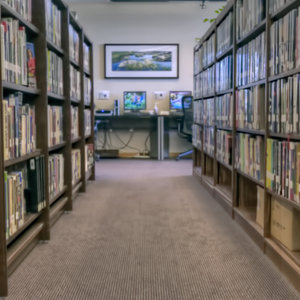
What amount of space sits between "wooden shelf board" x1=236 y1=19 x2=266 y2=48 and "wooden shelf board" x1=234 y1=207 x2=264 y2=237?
1.12 metres

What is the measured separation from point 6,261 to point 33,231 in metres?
0.53

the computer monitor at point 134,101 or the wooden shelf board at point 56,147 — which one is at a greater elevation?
the computer monitor at point 134,101

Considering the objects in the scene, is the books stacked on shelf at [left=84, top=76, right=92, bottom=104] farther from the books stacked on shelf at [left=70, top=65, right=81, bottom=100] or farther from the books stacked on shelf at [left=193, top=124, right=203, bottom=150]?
the books stacked on shelf at [left=193, top=124, right=203, bottom=150]

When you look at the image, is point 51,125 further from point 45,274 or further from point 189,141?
point 189,141

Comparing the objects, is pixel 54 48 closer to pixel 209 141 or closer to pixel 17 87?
pixel 17 87

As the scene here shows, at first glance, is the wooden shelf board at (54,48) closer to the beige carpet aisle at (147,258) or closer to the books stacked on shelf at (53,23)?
the books stacked on shelf at (53,23)

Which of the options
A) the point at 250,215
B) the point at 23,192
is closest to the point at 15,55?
the point at 23,192

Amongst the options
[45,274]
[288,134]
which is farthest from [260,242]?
[45,274]

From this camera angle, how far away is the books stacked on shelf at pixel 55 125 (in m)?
2.54

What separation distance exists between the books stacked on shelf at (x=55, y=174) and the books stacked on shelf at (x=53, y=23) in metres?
0.78

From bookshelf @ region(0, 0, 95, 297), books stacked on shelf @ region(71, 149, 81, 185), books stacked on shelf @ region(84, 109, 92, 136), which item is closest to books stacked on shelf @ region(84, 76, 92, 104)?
books stacked on shelf @ region(84, 109, 92, 136)

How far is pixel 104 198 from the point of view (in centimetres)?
353

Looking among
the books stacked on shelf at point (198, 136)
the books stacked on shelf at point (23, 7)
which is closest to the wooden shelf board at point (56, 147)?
the books stacked on shelf at point (23, 7)

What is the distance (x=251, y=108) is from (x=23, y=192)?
1.42 metres
